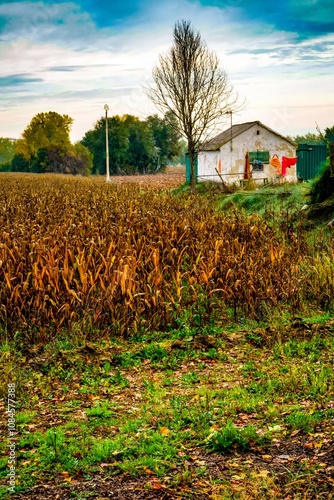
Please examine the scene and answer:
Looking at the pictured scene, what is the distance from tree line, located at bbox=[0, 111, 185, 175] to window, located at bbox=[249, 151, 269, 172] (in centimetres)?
3050

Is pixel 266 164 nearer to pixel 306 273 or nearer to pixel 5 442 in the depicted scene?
pixel 306 273

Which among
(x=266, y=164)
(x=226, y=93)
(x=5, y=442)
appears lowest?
(x=5, y=442)

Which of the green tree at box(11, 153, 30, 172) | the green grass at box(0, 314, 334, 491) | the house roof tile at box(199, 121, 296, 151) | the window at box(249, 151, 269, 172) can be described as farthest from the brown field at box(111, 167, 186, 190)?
the green grass at box(0, 314, 334, 491)

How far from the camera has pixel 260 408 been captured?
20.9 ft

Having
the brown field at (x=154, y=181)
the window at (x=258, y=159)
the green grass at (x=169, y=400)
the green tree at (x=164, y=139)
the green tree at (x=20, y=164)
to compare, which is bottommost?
the green grass at (x=169, y=400)

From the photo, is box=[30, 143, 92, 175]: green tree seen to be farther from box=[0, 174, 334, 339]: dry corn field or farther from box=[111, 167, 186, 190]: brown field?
box=[0, 174, 334, 339]: dry corn field

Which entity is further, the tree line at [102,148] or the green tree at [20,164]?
the green tree at [20,164]

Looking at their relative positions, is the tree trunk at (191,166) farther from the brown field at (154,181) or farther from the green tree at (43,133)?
the green tree at (43,133)

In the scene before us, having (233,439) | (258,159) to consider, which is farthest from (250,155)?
(233,439)

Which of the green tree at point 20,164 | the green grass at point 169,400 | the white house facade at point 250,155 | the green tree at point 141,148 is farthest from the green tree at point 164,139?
the green grass at point 169,400

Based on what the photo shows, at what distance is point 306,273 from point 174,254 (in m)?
2.56

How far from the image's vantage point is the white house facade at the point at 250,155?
35.7 metres

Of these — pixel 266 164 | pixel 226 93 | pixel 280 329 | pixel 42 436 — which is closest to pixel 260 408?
pixel 42 436

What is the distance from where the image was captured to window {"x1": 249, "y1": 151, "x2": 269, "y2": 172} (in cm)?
3612
